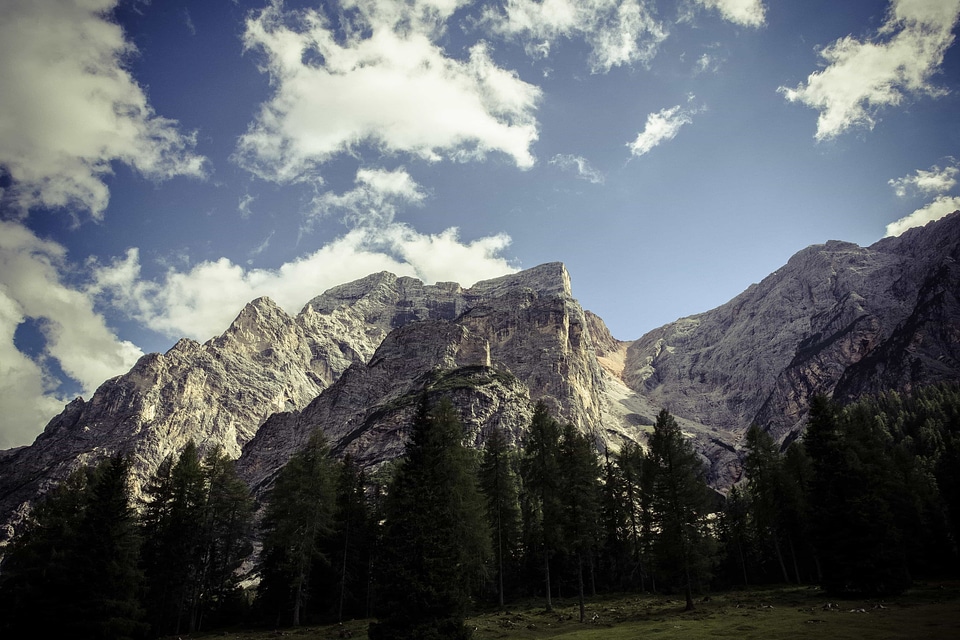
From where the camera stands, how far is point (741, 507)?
6912cm

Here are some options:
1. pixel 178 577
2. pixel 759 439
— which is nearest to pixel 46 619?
pixel 178 577

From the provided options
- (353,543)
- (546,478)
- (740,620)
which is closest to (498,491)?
(546,478)

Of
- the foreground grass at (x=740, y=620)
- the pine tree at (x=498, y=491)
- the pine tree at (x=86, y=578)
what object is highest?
the pine tree at (x=498, y=491)

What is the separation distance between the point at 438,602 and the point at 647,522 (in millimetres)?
37700

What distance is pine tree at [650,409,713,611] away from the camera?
130 ft

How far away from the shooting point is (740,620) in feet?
103

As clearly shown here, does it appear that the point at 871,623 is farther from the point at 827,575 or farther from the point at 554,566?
the point at 554,566

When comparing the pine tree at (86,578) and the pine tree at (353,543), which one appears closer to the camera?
the pine tree at (86,578)

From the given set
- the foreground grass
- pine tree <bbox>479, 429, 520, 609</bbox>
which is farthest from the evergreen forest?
the foreground grass

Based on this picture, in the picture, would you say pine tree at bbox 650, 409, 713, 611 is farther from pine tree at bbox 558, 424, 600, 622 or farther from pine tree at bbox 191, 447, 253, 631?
pine tree at bbox 191, 447, 253, 631

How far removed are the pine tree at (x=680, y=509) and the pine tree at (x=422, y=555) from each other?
1784 cm

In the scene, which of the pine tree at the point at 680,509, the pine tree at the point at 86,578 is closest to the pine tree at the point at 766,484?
the pine tree at the point at 680,509

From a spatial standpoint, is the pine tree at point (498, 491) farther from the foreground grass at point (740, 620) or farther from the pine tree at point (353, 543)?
the pine tree at point (353, 543)

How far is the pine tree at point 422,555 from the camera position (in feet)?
90.8
